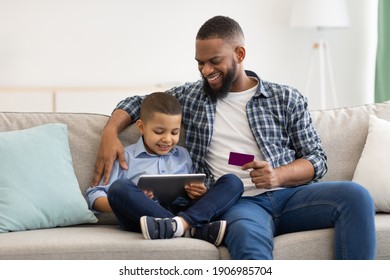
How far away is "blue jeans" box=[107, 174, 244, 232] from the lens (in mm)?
2492

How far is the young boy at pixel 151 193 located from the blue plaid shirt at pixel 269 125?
0.29ft

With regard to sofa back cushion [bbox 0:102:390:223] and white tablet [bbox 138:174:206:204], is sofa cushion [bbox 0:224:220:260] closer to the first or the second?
white tablet [bbox 138:174:206:204]

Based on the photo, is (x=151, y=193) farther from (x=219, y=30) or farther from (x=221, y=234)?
(x=219, y=30)

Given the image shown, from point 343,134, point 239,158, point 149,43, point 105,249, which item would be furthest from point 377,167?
point 149,43

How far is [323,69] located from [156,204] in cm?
313

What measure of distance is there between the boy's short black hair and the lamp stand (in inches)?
105

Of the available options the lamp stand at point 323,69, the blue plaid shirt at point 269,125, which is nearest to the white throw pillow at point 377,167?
the blue plaid shirt at point 269,125

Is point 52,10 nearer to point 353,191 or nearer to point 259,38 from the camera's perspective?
point 259,38

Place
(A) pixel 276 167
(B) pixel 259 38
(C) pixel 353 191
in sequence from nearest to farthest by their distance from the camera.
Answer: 1. (C) pixel 353 191
2. (A) pixel 276 167
3. (B) pixel 259 38

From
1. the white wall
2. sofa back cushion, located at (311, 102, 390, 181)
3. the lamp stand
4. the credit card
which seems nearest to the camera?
the credit card

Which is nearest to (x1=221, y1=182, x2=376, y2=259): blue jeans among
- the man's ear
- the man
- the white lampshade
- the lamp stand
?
the man
